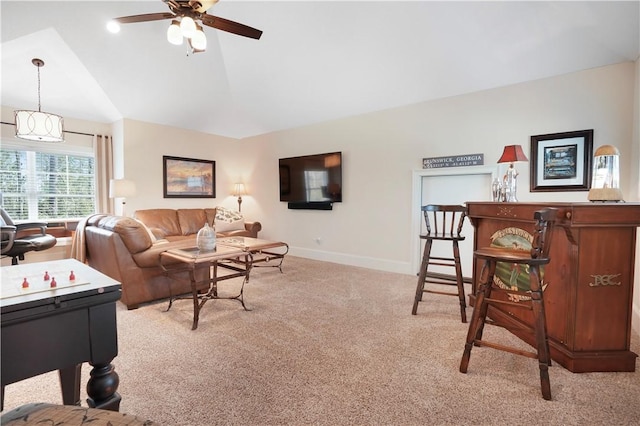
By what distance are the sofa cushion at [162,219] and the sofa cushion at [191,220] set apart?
8 cm

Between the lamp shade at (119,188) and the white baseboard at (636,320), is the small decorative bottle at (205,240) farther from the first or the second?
the white baseboard at (636,320)

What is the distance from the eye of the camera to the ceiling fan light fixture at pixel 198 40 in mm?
2410

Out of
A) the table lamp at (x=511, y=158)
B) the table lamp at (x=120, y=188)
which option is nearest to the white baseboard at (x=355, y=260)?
the table lamp at (x=511, y=158)

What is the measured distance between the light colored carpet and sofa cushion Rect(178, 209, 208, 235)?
2.81 m

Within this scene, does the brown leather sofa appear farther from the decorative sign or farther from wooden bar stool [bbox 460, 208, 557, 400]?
the decorative sign

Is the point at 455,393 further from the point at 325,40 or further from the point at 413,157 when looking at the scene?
the point at 325,40

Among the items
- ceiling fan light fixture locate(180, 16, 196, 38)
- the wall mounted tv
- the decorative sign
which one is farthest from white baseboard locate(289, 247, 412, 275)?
ceiling fan light fixture locate(180, 16, 196, 38)

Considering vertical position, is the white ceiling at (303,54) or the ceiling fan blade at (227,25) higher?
the white ceiling at (303,54)

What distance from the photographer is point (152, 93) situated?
16.4 ft

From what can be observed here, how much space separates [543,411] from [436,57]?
141 inches

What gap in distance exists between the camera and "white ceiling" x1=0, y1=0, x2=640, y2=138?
3.05 m

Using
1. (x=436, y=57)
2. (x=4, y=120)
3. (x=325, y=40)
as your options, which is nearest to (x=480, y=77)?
(x=436, y=57)

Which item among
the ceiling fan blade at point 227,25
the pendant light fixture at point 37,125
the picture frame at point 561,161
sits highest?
the ceiling fan blade at point 227,25

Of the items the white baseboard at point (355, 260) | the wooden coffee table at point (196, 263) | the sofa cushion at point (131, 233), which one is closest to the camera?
the wooden coffee table at point (196, 263)
